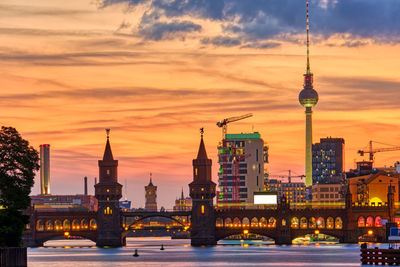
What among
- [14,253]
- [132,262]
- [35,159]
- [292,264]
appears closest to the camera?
[14,253]

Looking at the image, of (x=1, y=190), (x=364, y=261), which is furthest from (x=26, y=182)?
(x=364, y=261)

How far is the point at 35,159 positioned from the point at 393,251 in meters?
50.7

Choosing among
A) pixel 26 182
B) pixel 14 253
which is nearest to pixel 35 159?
pixel 26 182

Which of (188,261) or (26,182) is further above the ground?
(26,182)

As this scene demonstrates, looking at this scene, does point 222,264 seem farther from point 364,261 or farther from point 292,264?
point 364,261

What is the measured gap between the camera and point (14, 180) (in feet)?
455

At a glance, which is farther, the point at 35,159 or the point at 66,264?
the point at 66,264

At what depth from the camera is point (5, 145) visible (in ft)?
459

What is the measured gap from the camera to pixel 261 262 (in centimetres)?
19038

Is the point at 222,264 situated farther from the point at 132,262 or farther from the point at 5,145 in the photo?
the point at 5,145

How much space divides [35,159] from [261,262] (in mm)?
61530

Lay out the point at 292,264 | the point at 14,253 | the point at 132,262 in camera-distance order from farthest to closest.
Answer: the point at 132,262
the point at 292,264
the point at 14,253

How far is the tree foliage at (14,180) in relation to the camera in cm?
13662

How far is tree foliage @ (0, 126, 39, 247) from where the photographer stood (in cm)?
13662
